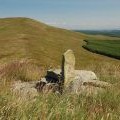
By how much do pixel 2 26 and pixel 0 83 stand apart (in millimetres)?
86540

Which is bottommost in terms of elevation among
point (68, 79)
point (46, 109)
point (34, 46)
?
point (34, 46)

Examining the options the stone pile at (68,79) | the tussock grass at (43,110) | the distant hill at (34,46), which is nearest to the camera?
the tussock grass at (43,110)

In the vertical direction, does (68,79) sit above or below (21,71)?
above

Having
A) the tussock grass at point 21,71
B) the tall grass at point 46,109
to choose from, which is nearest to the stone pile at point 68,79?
the tussock grass at point 21,71

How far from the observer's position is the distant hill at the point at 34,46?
5830cm

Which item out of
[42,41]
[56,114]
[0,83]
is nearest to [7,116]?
[56,114]

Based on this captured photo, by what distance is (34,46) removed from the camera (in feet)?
224

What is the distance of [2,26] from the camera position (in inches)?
3780

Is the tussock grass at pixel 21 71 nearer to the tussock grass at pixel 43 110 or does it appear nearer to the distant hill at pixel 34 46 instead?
the tussock grass at pixel 43 110

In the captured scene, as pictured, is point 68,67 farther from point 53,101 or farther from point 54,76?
point 53,101

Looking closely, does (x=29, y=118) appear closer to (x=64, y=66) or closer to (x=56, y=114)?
(x=56, y=114)

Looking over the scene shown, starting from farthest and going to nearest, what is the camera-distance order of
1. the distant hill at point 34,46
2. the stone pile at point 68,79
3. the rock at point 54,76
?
1. the distant hill at point 34,46
2. the rock at point 54,76
3. the stone pile at point 68,79

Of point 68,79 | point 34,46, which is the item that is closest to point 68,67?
point 68,79

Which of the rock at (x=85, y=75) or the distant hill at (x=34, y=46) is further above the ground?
the rock at (x=85, y=75)
